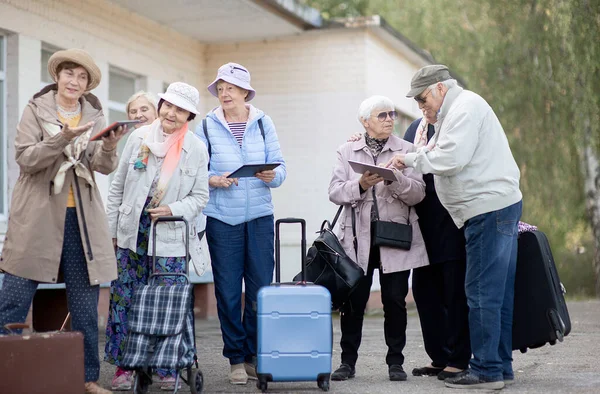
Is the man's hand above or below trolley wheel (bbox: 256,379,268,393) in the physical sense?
above

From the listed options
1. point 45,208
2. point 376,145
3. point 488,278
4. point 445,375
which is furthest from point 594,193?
point 45,208

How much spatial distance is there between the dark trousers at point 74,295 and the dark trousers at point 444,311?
7.96 ft

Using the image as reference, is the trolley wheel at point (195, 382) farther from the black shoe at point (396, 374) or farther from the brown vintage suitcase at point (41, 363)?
the black shoe at point (396, 374)

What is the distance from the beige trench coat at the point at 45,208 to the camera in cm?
568

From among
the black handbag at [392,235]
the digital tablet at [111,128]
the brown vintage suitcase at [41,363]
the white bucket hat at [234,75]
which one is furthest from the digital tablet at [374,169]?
the brown vintage suitcase at [41,363]

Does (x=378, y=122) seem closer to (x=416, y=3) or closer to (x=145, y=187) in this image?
(x=145, y=187)

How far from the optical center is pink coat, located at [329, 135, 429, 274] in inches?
268

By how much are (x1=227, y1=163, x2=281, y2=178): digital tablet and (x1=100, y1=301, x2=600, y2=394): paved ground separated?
146 centimetres

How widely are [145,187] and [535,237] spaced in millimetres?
2744

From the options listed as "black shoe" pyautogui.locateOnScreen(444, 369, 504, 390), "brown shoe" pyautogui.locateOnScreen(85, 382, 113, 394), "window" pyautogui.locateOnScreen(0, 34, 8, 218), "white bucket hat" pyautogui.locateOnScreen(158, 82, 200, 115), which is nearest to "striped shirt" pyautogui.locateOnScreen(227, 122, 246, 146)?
"white bucket hat" pyautogui.locateOnScreen(158, 82, 200, 115)

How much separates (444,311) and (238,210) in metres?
1.69

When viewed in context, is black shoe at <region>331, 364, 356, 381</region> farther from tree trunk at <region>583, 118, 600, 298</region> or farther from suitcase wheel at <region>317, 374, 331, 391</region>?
tree trunk at <region>583, 118, 600, 298</region>

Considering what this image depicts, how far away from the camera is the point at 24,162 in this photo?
18.4ft

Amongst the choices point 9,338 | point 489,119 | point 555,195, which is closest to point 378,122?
→ point 489,119
